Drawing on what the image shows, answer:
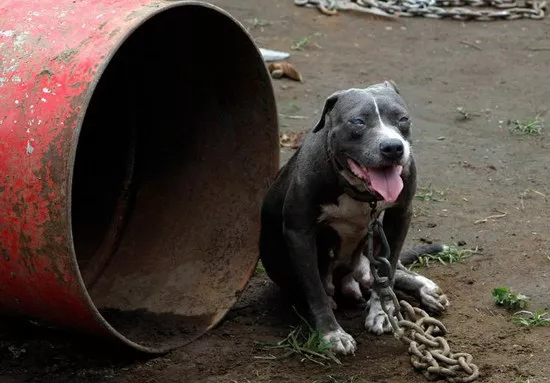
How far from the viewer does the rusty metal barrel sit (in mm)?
4168

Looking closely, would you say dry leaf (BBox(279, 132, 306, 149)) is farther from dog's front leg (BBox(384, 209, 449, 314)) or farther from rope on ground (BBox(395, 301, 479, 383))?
rope on ground (BBox(395, 301, 479, 383))

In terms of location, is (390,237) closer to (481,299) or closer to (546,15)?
(481,299)

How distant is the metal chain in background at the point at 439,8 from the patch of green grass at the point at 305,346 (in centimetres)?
626

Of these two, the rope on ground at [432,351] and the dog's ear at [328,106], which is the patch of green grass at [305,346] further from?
the dog's ear at [328,106]

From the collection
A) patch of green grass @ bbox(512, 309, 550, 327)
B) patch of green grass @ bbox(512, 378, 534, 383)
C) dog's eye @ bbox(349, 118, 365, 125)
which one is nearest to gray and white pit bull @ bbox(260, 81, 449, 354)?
dog's eye @ bbox(349, 118, 365, 125)

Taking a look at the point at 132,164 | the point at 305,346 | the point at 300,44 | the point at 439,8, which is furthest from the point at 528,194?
the point at 439,8

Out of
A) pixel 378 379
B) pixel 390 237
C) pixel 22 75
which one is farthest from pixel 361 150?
pixel 22 75

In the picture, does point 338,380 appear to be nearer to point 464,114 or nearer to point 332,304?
point 332,304

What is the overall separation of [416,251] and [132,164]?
1666mm

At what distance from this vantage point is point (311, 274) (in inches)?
Answer: 191

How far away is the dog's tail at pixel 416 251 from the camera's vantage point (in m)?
5.65

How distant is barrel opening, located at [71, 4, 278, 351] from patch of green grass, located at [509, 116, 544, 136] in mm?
2972

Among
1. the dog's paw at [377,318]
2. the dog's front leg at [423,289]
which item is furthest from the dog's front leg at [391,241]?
the dog's front leg at [423,289]

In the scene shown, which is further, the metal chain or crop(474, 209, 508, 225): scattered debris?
crop(474, 209, 508, 225): scattered debris
